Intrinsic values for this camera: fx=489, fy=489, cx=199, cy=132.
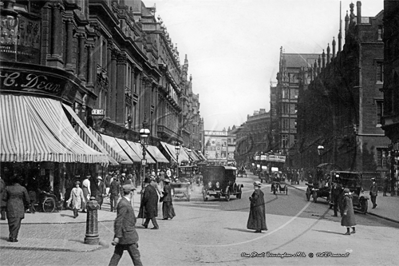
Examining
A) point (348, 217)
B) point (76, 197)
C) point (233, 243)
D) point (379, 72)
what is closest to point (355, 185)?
point (348, 217)

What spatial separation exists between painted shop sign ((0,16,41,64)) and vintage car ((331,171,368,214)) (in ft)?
49.2

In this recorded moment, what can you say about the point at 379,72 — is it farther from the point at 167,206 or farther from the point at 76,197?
the point at 76,197

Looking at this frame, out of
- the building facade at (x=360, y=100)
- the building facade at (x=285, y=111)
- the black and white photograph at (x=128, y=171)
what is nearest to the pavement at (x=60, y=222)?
the black and white photograph at (x=128, y=171)

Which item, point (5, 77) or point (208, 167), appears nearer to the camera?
point (5, 77)

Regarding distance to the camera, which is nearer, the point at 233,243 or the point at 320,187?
the point at 233,243

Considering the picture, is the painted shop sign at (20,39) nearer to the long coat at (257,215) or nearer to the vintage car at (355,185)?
the long coat at (257,215)

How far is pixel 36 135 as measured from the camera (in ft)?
56.6

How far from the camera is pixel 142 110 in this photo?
166 ft

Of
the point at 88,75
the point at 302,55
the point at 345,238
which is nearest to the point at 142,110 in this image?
the point at 88,75

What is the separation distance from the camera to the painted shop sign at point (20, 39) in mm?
19078

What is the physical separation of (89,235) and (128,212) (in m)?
3.94

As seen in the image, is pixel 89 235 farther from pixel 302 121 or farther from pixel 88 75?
pixel 302 121

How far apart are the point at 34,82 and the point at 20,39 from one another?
6.60 feet

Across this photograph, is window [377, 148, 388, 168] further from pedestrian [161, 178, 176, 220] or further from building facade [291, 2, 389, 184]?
pedestrian [161, 178, 176, 220]
